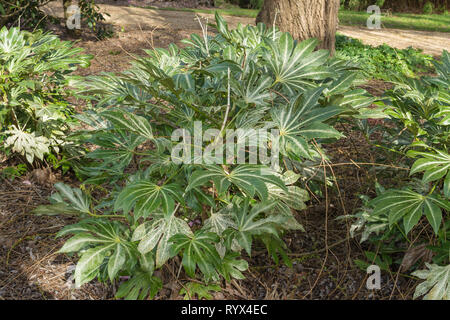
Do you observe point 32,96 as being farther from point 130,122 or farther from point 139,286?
point 139,286

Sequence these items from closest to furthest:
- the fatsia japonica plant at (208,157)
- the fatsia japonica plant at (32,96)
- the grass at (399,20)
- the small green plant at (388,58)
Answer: the fatsia japonica plant at (208,157), the fatsia japonica plant at (32,96), the small green plant at (388,58), the grass at (399,20)

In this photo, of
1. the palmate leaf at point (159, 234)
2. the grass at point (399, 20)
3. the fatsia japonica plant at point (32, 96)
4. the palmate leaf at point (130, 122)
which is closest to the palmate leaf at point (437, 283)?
the palmate leaf at point (159, 234)

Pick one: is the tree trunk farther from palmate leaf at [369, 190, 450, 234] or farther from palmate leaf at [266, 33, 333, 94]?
palmate leaf at [369, 190, 450, 234]

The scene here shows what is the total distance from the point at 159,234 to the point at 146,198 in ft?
0.90

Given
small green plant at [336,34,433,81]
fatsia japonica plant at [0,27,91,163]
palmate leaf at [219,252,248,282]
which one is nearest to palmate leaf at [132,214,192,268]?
palmate leaf at [219,252,248,282]

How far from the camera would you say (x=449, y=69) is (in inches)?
89.4

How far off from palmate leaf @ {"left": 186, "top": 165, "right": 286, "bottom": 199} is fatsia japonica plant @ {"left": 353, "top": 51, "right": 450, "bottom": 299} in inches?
20.8

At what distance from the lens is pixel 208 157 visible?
158 centimetres

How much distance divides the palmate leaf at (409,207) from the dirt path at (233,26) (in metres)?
5.80

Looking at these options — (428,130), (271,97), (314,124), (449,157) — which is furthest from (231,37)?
(449,157)

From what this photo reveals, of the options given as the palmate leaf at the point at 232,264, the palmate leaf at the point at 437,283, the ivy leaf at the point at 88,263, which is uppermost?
the ivy leaf at the point at 88,263

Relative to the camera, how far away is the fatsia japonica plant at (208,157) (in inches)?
64.6

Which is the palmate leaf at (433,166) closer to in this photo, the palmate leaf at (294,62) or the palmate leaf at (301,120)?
the palmate leaf at (301,120)

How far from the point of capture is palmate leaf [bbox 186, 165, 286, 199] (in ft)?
4.91
